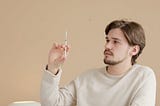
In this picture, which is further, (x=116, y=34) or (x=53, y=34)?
(x=53, y=34)

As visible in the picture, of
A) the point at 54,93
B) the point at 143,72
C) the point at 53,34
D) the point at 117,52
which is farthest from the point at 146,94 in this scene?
the point at 53,34

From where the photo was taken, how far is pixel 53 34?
2.45 m

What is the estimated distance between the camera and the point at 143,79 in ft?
5.06

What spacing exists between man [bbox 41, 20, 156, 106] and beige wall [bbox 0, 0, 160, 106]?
0.80 meters

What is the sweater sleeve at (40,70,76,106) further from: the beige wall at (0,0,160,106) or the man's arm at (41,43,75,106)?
the beige wall at (0,0,160,106)

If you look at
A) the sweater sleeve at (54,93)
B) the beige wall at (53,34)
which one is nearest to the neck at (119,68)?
the sweater sleeve at (54,93)

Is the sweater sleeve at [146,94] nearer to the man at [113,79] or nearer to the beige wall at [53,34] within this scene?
the man at [113,79]

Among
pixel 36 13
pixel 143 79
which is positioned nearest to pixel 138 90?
pixel 143 79

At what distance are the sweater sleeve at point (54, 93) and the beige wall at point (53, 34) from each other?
82 cm

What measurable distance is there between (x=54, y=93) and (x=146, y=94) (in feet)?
1.52

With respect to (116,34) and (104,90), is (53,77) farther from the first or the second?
(116,34)

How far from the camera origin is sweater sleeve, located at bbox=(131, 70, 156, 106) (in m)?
1.45

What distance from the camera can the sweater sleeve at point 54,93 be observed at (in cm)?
149

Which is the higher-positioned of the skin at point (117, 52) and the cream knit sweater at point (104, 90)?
Result: the skin at point (117, 52)
